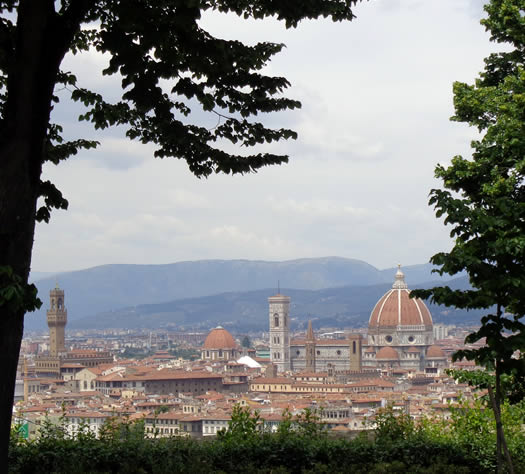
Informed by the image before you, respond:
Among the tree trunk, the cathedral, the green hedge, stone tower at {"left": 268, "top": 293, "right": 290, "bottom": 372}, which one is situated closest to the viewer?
the tree trunk

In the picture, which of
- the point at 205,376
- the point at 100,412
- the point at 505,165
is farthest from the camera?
the point at 205,376

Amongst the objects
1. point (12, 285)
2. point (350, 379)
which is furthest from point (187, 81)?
point (350, 379)

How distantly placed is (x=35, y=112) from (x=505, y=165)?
18.1 feet

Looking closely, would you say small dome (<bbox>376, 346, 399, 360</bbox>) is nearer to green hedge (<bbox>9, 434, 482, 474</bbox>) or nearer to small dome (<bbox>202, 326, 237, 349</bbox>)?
small dome (<bbox>202, 326, 237, 349</bbox>)

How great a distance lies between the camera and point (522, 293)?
19.4 ft

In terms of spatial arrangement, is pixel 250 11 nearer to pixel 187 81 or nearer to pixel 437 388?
pixel 187 81

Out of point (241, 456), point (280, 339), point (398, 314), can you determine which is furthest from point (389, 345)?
point (241, 456)

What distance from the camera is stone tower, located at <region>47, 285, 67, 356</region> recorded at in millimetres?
103062

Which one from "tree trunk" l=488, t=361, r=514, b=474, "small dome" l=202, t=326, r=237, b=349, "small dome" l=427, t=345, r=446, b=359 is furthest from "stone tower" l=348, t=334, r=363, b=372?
"tree trunk" l=488, t=361, r=514, b=474

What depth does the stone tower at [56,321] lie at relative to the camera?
103062 millimetres

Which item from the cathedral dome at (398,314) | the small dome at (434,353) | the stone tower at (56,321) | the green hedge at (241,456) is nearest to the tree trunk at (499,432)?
the green hedge at (241,456)

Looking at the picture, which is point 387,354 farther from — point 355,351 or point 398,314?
point 398,314

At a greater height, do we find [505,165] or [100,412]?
[505,165]

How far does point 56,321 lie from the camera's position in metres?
103
